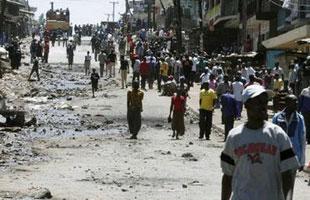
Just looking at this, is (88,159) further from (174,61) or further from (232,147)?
(174,61)

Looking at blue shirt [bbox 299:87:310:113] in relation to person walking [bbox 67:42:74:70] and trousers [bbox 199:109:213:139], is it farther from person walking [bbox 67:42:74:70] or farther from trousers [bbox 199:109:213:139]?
person walking [bbox 67:42:74:70]

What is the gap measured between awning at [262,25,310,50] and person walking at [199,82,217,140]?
8.83 metres

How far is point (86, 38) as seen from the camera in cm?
8425

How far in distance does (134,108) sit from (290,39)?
11630mm

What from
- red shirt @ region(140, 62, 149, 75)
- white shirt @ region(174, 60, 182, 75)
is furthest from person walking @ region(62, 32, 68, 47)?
red shirt @ region(140, 62, 149, 75)

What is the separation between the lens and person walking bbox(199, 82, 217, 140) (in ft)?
65.0

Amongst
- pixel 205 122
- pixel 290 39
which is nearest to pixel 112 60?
pixel 290 39

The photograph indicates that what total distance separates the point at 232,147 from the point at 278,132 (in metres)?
0.33

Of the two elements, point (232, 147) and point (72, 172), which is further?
point (72, 172)

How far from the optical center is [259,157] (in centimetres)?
560

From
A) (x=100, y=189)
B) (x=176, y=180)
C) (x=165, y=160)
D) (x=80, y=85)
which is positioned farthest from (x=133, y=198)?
(x=80, y=85)

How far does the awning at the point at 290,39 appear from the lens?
93.0 feet

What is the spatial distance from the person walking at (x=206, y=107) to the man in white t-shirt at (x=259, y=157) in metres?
14.1

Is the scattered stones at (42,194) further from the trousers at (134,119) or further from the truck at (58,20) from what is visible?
the truck at (58,20)
